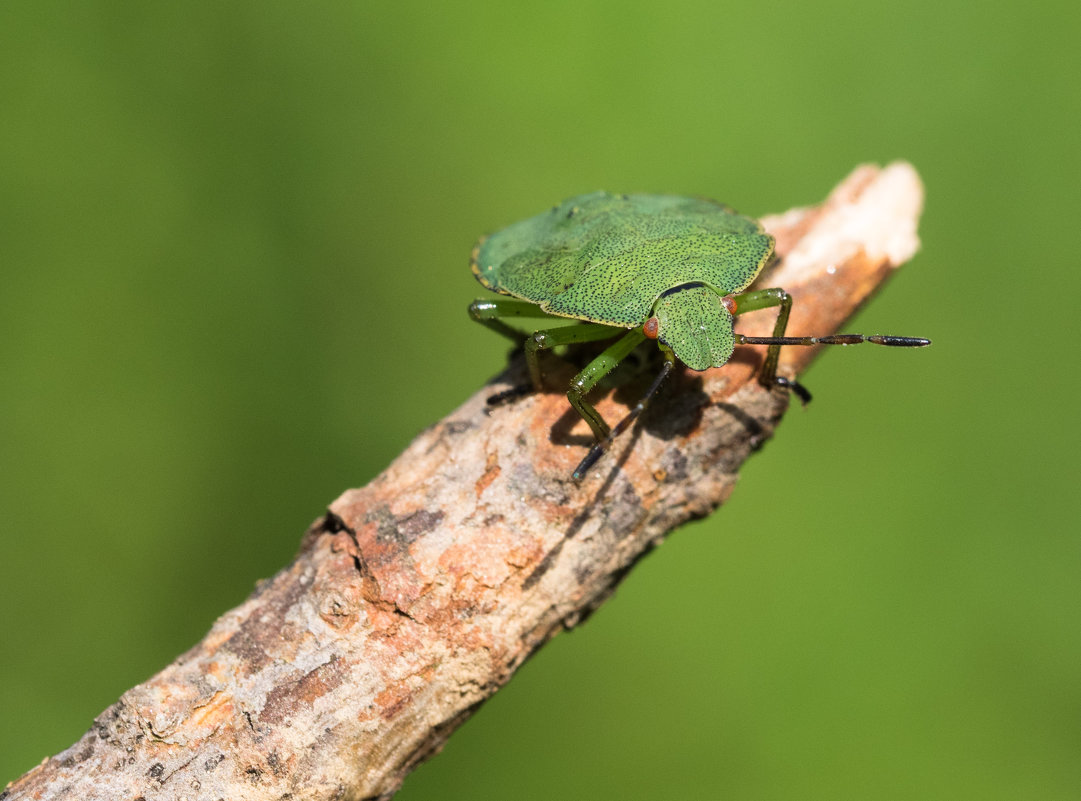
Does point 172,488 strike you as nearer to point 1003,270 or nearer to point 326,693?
point 326,693

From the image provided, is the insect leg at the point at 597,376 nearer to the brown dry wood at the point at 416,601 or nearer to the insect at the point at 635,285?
the insect at the point at 635,285

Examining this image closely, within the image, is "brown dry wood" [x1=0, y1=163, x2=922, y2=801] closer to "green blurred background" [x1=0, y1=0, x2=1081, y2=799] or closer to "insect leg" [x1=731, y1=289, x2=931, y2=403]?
"insect leg" [x1=731, y1=289, x2=931, y2=403]

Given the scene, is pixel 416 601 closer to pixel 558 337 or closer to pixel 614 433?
pixel 614 433

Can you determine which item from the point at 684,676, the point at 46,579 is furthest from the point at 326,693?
the point at 46,579

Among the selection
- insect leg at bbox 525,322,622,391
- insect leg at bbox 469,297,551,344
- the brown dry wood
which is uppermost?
insect leg at bbox 469,297,551,344

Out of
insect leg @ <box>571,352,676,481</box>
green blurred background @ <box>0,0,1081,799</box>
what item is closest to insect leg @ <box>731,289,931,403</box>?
insect leg @ <box>571,352,676,481</box>

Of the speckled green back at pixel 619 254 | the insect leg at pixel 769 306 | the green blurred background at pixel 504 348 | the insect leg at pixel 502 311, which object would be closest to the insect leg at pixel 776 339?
the insect leg at pixel 769 306

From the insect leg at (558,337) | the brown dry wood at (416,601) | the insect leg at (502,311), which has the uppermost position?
the insect leg at (502,311)
